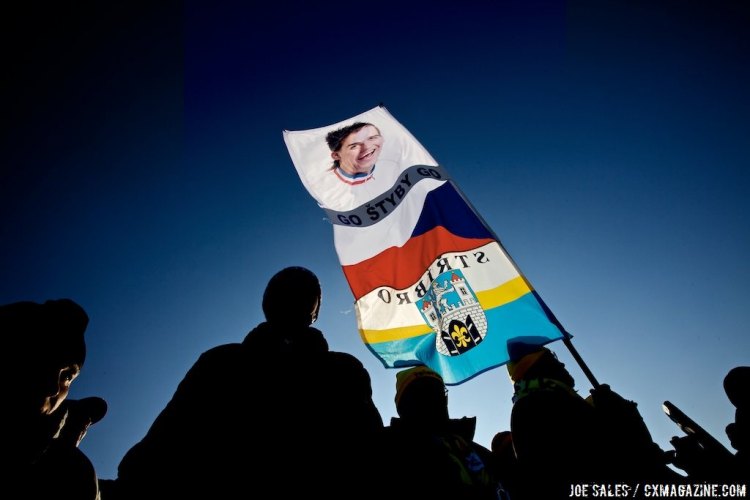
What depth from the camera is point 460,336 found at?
14.2 feet

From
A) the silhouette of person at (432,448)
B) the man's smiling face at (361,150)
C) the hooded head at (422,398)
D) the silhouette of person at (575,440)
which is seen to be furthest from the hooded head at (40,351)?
the man's smiling face at (361,150)

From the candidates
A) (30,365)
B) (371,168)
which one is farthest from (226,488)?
(371,168)

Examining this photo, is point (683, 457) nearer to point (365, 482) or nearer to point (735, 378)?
point (735, 378)

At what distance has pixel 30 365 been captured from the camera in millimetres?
1636

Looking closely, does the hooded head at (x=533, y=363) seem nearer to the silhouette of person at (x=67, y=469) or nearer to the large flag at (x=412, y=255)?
the large flag at (x=412, y=255)

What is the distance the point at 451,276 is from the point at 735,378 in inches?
115

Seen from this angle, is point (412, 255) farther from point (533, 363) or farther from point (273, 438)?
point (273, 438)

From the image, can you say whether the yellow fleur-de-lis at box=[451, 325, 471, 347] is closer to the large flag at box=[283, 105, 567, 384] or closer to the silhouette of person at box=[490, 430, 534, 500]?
the large flag at box=[283, 105, 567, 384]

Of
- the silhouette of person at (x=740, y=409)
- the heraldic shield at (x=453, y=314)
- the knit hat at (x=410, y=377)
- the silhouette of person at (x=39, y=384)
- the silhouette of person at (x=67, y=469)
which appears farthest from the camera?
the heraldic shield at (x=453, y=314)

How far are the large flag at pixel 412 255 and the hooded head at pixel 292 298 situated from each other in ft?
9.22

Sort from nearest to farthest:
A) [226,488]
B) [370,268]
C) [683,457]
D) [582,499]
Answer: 1. [226,488]
2. [582,499]
3. [683,457]
4. [370,268]

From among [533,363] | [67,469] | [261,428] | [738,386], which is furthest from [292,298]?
[738,386]

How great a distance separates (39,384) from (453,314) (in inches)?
152

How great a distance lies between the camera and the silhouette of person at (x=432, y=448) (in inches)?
99.6
